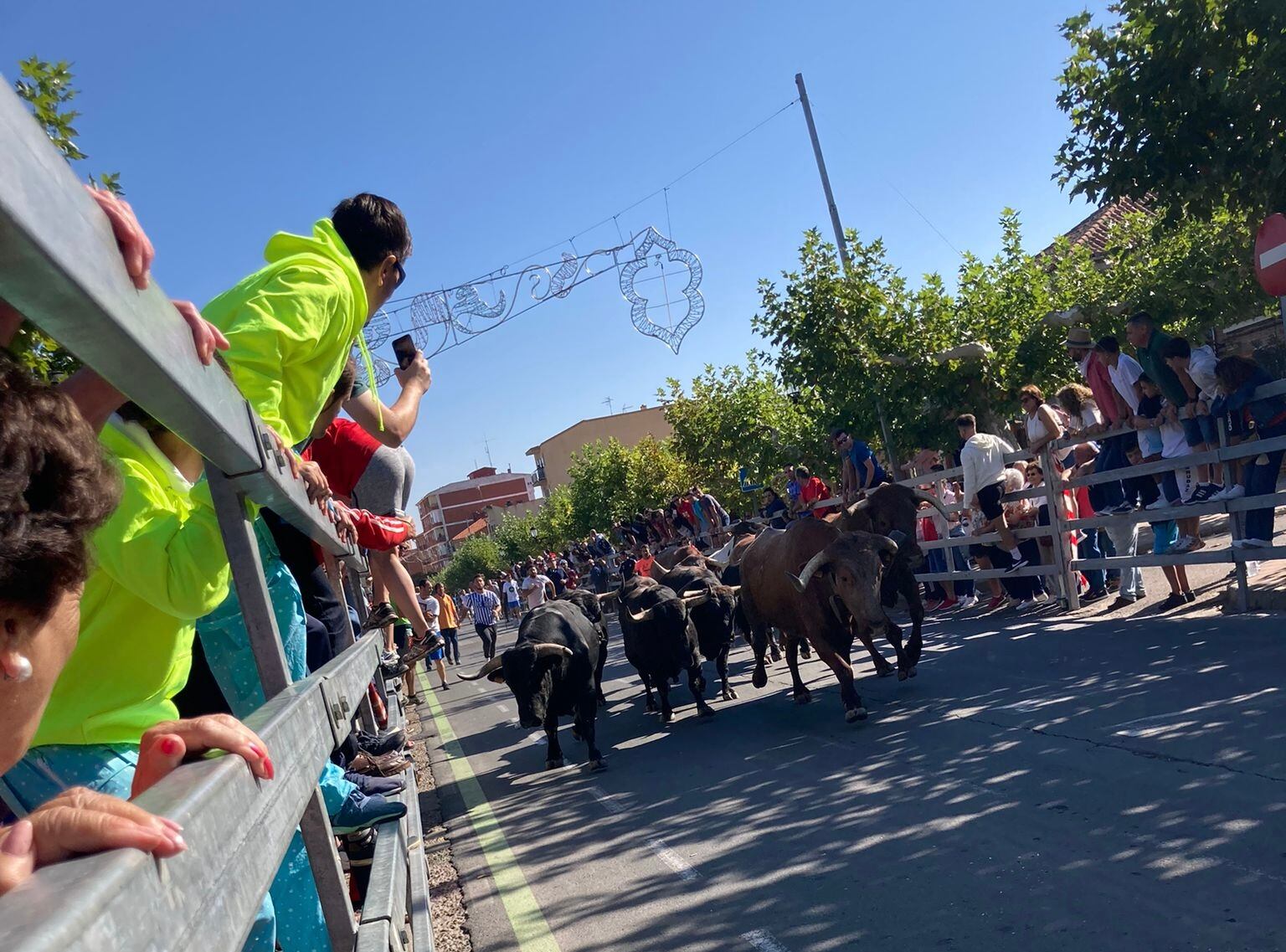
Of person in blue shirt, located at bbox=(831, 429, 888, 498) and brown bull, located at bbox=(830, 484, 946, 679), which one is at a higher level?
person in blue shirt, located at bbox=(831, 429, 888, 498)

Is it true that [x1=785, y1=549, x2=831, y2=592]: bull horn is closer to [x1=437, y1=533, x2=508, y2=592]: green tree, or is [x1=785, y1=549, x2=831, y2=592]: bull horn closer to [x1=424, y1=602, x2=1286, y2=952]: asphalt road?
[x1=424, y1=602, x2=1286, y2=952]: asphalt road

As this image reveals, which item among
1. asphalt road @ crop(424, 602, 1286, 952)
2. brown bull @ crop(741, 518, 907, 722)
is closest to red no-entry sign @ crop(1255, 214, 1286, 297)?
asphalt road @ crop(424, 602, 1286, 952)

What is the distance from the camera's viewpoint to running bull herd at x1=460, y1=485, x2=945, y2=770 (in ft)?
32.0

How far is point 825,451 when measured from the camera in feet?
79.9

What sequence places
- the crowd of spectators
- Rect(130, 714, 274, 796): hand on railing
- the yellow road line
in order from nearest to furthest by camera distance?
the crowd of spectators → Rect(130, 714, 274, 796): hand on railing → the yellow road line

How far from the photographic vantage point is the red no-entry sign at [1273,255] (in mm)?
8523

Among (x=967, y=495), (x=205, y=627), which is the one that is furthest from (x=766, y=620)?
(x=205, y=627)

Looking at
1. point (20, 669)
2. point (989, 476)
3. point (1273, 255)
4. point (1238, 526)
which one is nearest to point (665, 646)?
point (989, 476)

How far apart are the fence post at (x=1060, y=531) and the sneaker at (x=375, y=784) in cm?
985

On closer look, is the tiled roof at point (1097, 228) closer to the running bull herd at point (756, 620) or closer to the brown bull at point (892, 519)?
the brown bull at point (892, 519)

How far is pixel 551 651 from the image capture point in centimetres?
1041

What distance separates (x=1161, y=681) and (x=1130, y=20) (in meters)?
6.13

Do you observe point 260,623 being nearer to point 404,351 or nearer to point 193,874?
point 193,874

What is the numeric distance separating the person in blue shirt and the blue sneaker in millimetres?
11450
